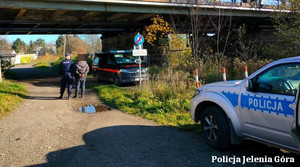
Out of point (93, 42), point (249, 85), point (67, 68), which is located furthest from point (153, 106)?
point (93, 42)

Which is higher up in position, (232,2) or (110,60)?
(232,2)

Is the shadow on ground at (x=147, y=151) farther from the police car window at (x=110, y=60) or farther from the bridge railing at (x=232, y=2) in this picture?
the bridge railing at (x=232, y=2)

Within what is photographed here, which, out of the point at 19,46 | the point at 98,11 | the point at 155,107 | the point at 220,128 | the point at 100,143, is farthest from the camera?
the point at 19,46

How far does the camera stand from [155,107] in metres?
8.73

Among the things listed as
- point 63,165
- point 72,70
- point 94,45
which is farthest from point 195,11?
point 94,45

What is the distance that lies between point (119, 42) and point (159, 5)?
1143 cm

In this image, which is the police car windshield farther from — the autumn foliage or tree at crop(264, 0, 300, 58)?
tree at crop(264, 0, 300, 58)

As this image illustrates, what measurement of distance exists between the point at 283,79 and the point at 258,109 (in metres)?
0.57

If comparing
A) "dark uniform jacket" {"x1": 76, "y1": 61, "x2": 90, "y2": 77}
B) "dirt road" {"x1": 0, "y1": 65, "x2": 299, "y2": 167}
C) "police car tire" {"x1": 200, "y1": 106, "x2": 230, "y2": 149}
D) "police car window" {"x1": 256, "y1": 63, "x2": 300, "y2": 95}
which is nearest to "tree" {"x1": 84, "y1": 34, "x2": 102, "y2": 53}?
"dark uniform jacket" {"x1": 76, "y1": 61, "x2": 90, "y2": 77}

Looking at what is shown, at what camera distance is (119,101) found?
396 inches

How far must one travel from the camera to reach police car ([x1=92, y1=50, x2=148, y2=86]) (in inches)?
585

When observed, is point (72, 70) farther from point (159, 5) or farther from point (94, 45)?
point (94, 45)

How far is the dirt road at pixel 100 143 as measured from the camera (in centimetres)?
466

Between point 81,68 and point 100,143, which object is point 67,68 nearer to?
point 81,68
